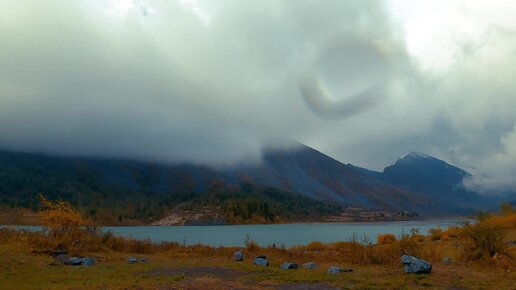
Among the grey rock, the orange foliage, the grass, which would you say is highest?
the orange foliage

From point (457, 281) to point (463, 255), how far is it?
34.8 ft

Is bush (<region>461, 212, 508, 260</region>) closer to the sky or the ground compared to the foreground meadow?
closer to the sky

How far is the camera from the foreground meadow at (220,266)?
22.5 metres

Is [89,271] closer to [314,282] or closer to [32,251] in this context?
[32,251]

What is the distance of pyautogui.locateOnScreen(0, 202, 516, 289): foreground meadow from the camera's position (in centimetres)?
2247

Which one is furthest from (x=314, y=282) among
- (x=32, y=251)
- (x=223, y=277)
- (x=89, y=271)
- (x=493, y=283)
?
(x=32, y=251)

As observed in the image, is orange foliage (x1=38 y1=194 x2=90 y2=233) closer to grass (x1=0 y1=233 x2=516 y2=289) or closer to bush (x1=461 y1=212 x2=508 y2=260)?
grass (x1=0 y1=233 x2=516 y2=289)

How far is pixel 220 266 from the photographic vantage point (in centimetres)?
3039

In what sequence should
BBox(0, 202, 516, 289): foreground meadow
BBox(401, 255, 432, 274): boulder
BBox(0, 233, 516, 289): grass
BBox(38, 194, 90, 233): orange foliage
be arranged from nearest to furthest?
BBox(0, 233, 516, 289): grass → BBox(0, 202, 516, 289): foreground meadow → BBox(401, 255, 432, 274): boulder → BBox(38, 194, 90, 233): orange foliage

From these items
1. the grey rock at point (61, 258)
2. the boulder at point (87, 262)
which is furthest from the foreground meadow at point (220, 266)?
the boulder at point (87, 262)

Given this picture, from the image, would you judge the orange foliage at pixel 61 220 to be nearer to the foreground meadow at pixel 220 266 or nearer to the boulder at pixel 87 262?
the foreground meadow at pixel 220 266

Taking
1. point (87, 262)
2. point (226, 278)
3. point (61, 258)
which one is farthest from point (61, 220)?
point (226, 278)

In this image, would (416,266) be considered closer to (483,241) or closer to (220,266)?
(483,241)

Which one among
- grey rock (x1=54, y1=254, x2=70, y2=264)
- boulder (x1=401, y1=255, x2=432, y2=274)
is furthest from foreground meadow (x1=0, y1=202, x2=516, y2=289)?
boulder (x1=401, y1=255, x2=432, y2=274)
